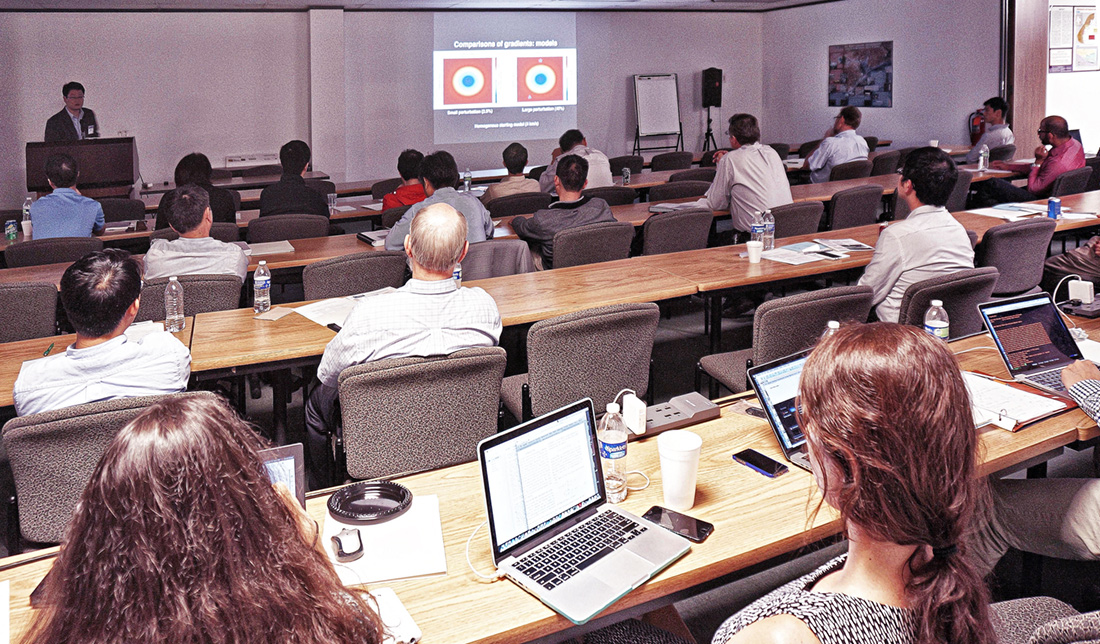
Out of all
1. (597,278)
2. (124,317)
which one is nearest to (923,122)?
(597,278)

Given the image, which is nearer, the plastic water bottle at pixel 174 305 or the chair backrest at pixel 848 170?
the plastic water bottle at pixel 174 305

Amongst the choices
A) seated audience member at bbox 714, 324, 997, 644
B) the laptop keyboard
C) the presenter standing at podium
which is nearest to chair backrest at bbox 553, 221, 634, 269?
the laptop keyboard

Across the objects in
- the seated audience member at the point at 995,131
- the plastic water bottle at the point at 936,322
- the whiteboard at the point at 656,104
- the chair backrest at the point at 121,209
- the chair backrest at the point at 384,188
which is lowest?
the plastic water bottle at the point at 936,322

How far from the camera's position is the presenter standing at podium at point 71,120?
9.53 metres

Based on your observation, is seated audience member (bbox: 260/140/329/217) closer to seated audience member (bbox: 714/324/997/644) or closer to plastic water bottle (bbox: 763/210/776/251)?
plastic water bottle (bbox: 763/210/776/251)

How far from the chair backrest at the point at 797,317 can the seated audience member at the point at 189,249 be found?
2668 mm

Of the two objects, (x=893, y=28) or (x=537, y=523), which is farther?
(x=893, y=28)

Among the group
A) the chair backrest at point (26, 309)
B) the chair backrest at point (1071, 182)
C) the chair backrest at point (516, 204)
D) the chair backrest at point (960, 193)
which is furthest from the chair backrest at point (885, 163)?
the chair backrest at point (26, 309)

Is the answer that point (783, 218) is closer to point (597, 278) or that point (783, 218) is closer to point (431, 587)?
point (597, 278)

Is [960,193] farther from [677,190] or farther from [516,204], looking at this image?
[516,204]

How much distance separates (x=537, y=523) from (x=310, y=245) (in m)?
4.00

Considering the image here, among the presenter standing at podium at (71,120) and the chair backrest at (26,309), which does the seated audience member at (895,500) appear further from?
the presenter standing at podium at (71,120)

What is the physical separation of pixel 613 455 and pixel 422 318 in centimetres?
108

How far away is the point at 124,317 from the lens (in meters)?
2.78
